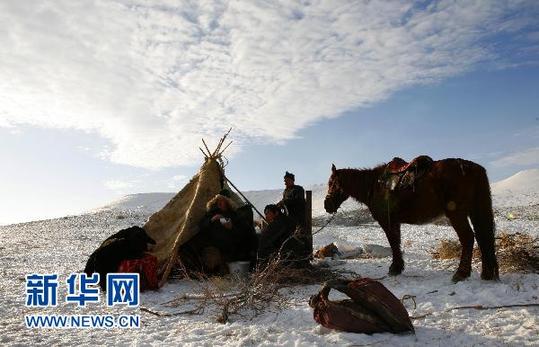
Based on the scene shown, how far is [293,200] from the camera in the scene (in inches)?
320

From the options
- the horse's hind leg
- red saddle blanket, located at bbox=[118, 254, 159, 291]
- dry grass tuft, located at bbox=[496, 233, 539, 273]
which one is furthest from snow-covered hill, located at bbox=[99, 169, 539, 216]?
the horse's hind leg

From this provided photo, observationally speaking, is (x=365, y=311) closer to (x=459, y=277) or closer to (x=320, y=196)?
(x=459, y=277)

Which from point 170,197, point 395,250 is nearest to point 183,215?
point 395,250

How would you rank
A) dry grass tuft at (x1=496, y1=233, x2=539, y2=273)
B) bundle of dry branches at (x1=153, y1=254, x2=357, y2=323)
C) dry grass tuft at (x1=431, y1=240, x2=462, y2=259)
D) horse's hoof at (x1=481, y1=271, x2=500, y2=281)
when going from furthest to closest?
1. dry grass tuft at (x1=431, y1=240, x2=462, y2=259)
2. dry grass tuft at (x1=496, y1=233, x2=539, y2=273)
3. horse's hoof at (x1=481, y1=271, x2=500, y2=281)
4. bundle of dry branches at (x1=153, y1=254, x2=357, y2=323)

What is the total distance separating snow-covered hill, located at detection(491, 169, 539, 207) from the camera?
2716cm

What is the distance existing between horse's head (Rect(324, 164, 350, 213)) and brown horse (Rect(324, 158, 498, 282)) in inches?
32.6

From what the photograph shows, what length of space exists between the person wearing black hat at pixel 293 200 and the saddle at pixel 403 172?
1.72 metres

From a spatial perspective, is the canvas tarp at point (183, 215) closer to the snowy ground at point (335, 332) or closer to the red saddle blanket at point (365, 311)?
the snowy ground at point (335, 332)

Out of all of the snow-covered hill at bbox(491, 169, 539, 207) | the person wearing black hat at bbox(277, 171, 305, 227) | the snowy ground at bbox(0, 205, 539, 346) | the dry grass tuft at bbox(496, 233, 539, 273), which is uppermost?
the snow-covered hill at bbox(491, 169, 539, 207)

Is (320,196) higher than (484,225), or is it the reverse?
(320,196)

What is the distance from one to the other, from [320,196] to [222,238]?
110ft

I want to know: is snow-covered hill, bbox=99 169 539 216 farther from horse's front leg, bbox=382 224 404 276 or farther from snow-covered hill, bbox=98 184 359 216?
horse's front leg, bbox=382 224 404 276

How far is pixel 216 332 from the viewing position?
481 cm

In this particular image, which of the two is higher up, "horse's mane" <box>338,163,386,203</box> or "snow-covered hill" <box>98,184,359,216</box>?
"snow-covered hill" <box>98,184,359,216</box>
